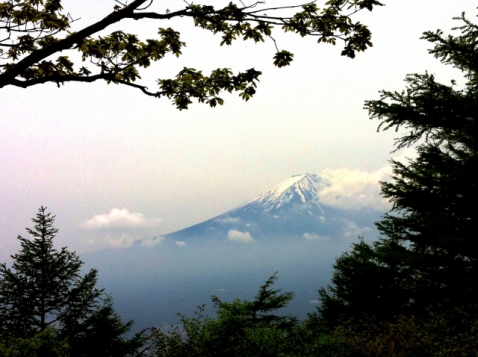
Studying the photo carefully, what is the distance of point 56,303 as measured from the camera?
607 inches

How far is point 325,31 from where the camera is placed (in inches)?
208

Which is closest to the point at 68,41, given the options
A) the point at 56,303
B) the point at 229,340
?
the point at 229,340

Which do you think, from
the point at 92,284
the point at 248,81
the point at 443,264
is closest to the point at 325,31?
the point at 248,81

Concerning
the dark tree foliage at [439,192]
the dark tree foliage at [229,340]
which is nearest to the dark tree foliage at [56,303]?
the dark tree foliage at [229,340]

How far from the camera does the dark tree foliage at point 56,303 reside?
508 inches

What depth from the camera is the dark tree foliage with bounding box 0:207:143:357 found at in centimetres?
1291

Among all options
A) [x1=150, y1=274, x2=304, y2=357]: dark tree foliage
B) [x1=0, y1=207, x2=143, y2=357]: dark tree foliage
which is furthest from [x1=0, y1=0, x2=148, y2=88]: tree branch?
[x1=0, y1=207, x2=143, y2=357]: dark tree foliage

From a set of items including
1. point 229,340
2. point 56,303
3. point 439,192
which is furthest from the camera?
point 56,303

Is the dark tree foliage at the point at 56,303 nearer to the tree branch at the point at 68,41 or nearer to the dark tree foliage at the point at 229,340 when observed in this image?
the dark tree foliage at the point at 229,340

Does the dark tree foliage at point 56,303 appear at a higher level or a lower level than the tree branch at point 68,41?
lower

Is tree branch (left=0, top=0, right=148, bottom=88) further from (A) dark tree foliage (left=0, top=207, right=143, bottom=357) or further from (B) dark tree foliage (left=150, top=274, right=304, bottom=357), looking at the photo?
(A) dark tree foliage (left=0, top=207, right=143, bottom=357)

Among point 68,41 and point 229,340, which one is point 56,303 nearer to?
point 229,340

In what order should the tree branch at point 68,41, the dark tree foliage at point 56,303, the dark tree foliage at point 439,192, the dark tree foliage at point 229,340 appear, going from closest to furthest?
the tree branch at point 68,41 < the dark tree foliage at point 229,340 < the dark tree foliage at point 439,192 < the dark tree foliage at point 56,303

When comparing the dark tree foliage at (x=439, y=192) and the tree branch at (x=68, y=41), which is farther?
the dark tree foliage at (x=439, y=192)
